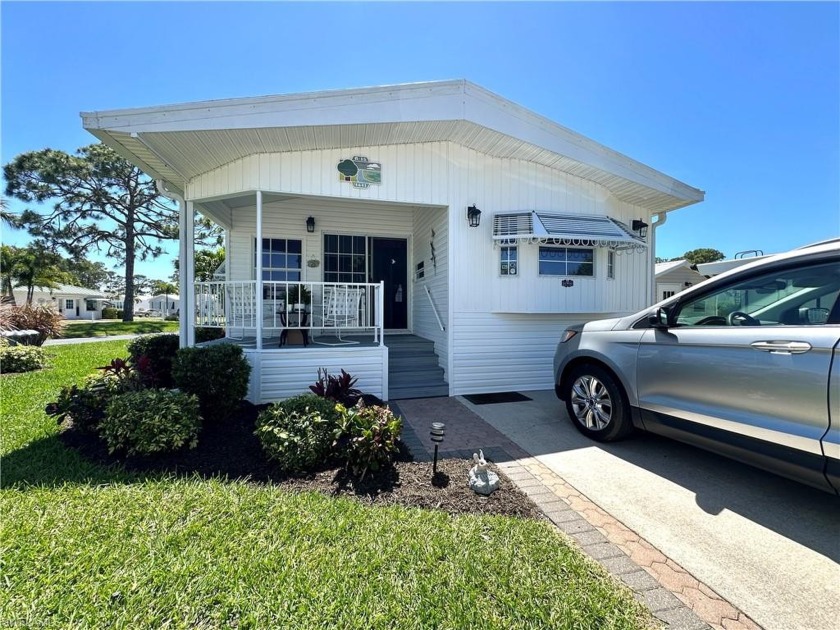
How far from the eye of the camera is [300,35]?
5.78 metres

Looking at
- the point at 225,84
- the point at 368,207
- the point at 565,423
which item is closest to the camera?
the point at 565,423

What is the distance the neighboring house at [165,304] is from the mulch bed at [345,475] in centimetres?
4964

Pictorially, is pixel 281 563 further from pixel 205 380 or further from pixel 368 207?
pixel 368 207

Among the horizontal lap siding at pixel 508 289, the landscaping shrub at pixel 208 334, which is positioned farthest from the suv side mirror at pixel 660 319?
the landscaping shrub at pixel 208 334

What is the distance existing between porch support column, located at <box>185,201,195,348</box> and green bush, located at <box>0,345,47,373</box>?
4.63m

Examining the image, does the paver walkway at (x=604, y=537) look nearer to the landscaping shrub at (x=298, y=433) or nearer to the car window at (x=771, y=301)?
the landscaping shrub at (x=298, y=433)

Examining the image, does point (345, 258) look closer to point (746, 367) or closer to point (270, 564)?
point (270, 564)

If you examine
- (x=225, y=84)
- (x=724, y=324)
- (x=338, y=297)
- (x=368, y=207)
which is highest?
(x=225, y=84)

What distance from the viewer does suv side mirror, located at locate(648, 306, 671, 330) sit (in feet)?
11.4

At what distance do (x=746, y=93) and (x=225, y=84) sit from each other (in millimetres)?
11258

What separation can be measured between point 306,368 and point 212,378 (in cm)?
138

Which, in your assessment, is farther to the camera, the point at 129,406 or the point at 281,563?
the point at 129,406

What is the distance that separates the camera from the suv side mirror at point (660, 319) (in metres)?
3.48

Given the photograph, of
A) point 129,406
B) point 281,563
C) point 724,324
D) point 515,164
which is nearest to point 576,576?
point 281,563
